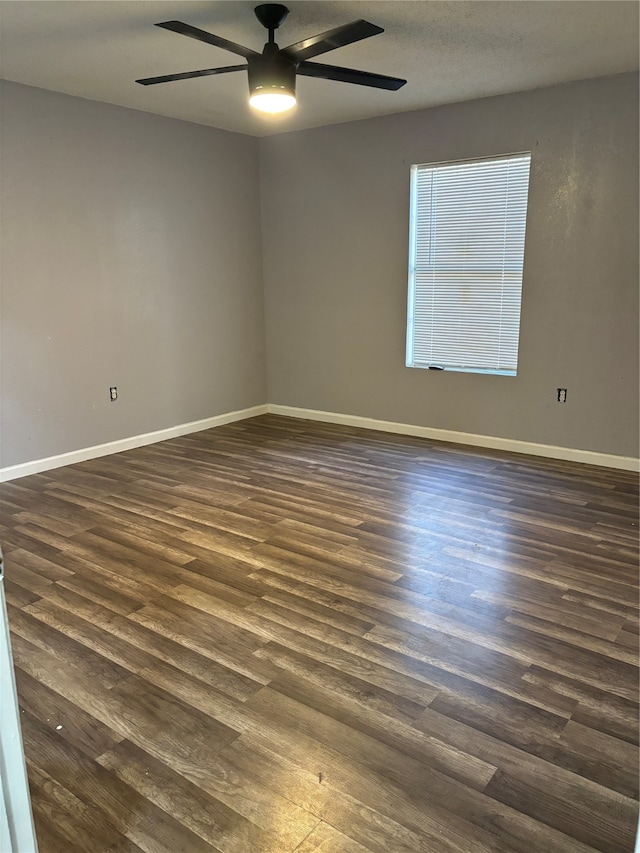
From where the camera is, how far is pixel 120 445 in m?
5.02

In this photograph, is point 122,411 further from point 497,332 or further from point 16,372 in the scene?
point 497,332

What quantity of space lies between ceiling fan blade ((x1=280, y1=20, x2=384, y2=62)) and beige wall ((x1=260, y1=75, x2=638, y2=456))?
2.20 metres

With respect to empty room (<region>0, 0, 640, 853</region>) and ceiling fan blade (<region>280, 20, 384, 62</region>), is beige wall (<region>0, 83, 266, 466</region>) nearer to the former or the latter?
empty room (<region>0, 0, 640, 853</region>)

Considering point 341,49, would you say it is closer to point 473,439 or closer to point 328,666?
point 473,439

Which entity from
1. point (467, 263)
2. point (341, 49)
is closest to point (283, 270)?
point (467, 263)

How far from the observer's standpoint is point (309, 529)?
340 cm

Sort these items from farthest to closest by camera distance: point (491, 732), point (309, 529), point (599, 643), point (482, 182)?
point (482, 182), point (309, 529), point (599, 643), point (491, 732)

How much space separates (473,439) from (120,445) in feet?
9.61

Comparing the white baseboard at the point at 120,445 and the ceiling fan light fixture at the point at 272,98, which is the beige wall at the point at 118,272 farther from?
the ceiling fan light fixture at the point at 272,98

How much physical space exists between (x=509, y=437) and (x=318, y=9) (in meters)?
3.26

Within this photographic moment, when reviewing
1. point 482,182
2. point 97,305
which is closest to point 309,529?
point 97,305

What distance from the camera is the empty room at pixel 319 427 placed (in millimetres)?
1735

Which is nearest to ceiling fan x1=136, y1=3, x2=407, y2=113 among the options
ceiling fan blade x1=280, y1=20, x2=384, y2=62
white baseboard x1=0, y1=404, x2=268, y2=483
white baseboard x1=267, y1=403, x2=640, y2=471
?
ceiling fan blade x1=280, y1=20, x2=384, y2=62

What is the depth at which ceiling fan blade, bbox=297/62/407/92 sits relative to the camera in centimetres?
297
